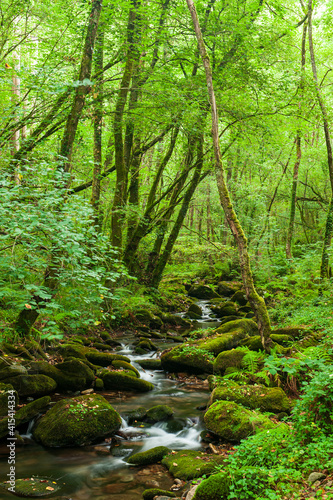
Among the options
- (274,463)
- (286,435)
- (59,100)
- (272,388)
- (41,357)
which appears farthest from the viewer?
(59,100)

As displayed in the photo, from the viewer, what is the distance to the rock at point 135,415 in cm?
644

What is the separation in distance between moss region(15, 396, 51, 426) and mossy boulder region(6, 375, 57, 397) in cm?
31

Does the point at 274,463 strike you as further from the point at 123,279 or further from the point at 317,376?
the point at 123,279

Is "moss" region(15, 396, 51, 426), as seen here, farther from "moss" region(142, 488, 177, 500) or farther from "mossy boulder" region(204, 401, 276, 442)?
"mossy boulder" region(204, 401, 276, 442)

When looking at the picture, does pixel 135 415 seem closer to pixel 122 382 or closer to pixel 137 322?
pixel 122 382

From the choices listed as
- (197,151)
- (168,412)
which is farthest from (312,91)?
(168,412)

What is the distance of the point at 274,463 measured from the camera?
146 inches

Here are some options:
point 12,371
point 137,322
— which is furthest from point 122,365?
point 137,322

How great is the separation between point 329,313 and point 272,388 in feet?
12.1

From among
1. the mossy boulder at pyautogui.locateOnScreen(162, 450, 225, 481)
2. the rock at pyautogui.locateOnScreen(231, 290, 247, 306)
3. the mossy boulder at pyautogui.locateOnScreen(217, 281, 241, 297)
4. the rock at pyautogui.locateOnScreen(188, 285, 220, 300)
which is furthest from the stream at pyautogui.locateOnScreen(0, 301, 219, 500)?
the mossy boulder at pyautogui.locateOnScreen(217, 281, 241, 297)

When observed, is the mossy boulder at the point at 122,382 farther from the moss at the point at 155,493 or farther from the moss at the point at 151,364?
the moss at the point at 155,493

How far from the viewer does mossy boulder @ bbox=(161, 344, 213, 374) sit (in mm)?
8727

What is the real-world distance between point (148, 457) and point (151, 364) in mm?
4104

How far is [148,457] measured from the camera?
512cm
